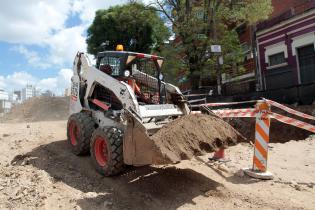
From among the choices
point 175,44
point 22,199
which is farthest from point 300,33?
point 22,199

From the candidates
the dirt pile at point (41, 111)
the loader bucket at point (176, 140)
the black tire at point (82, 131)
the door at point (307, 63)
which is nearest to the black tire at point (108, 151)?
the loader bucket at point (176, 140)

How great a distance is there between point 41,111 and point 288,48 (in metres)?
18.2

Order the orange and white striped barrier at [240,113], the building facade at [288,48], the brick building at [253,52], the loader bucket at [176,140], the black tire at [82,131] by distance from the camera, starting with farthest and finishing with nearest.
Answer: the brick building at [253,52] → the building facade at [288,48] → the black tire at [82,131] → the orange and white striped barrier at [240,113] → the loader bucket at [176,140]

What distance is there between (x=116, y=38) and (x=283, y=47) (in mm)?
15557

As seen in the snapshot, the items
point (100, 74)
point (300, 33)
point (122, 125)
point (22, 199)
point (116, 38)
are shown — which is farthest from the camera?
point (116, 38)

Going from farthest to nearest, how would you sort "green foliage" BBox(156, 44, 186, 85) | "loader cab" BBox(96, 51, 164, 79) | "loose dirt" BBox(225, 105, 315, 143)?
"green foliage" BBox(156, 44, 186, 85)
"loose dirt" BBox(225, 105, 315, 143)
"loader cab" BBox(96, 51, 164, 79)

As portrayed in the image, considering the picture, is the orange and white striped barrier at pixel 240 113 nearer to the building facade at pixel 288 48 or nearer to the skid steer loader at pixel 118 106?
the skid steer loader at pixel 118 106

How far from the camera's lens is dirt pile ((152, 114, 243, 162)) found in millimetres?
5418

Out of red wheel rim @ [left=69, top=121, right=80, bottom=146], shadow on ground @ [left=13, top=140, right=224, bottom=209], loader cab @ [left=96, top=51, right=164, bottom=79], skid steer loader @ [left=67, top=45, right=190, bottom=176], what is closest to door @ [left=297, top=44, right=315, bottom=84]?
loader cab @ [left=96, top=51, right=164, bottom=79]

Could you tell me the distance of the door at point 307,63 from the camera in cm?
1883

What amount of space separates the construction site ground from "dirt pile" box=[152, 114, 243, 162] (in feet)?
2.66

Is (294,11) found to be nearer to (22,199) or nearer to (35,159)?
(35,159)

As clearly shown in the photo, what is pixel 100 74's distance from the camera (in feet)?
25.6

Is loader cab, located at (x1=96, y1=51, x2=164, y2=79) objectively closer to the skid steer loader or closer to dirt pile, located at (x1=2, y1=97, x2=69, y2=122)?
the skid steer loader
